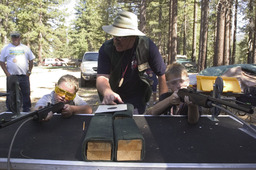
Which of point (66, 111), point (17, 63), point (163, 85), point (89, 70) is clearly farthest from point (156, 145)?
point (89, 70)

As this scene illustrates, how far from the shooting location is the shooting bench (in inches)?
49.7

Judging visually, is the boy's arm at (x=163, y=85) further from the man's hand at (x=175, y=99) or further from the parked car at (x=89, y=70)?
the parked car at (x=89, y=70)

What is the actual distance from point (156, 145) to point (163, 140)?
0.39ft

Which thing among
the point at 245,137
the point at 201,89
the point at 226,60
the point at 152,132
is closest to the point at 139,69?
the point at 152,132

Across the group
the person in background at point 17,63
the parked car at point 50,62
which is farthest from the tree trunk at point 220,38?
the parked car at point 50,62

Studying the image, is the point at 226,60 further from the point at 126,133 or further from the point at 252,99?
the point at 126,133

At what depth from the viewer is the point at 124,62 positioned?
8.46 ft

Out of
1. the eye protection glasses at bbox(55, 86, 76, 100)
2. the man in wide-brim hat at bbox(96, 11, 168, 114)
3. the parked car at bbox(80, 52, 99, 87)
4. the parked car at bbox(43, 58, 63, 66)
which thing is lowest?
the parked car at bbox(43, 58, 63, 66)

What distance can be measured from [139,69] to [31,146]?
1.41 meters

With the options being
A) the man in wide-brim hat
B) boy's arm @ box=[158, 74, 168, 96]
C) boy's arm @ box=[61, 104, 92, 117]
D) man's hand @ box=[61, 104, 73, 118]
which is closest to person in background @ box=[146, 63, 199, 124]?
boy's arm @ box=[158, 74, 168, 96]

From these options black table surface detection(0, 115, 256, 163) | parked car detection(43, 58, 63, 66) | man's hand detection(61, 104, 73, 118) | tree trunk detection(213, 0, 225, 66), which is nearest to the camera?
black table surface detection(0, 115, 256, 163)

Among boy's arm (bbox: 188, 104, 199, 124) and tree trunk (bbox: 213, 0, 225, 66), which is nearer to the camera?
boy's arm (bbox: 188, 104, 199, 124)

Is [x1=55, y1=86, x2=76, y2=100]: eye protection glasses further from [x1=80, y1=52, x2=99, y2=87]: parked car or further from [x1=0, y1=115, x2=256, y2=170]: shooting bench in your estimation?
[x1=80, y1=52, x2=99, y2=87]: parked car

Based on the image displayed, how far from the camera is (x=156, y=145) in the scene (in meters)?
1.55
